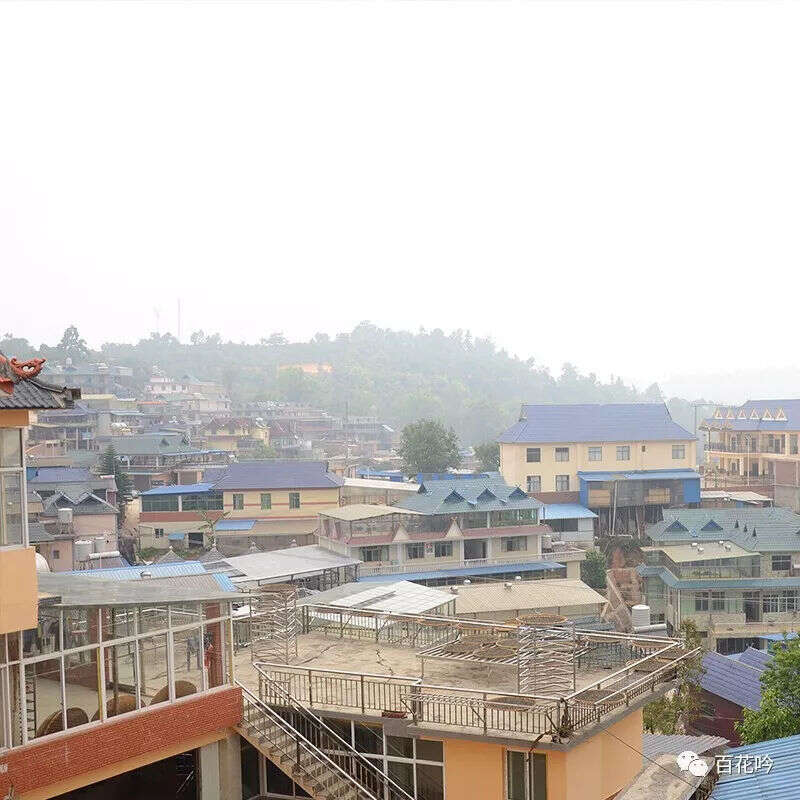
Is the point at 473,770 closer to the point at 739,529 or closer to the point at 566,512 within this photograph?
the point at 739,529

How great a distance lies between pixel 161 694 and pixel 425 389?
98.0 m

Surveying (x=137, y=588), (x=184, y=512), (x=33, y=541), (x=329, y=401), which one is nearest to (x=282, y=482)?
(x=184, y=512)

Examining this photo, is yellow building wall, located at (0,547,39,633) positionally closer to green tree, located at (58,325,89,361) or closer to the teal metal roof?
the teal metal roof

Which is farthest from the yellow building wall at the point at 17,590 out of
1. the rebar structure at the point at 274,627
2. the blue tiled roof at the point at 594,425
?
the blue tiled roof at the point at 594,425

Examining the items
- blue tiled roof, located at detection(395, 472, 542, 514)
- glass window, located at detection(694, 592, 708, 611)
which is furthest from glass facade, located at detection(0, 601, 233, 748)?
blue tiled roof, located at detection(395, 472, 542, 514)

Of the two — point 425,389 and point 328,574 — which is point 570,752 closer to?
point 328,574

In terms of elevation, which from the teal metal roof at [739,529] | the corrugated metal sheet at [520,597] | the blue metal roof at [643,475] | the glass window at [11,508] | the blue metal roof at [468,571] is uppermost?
the glass window at [11,508]

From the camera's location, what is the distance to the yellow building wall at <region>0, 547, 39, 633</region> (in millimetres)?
9219

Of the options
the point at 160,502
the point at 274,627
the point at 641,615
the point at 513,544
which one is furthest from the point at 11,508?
the point at 160,502

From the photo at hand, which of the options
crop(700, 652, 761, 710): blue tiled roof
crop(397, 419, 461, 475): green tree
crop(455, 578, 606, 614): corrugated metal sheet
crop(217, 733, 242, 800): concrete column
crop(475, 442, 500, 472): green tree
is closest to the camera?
crop(217, 733, 242, 800): concrete column

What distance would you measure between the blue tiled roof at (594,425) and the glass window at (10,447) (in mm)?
37015

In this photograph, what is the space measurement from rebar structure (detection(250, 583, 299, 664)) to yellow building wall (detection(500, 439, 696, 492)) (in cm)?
3270

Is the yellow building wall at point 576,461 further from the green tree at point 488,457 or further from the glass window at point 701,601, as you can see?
the glass window at point 701,601

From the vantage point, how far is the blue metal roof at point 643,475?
142 feet
